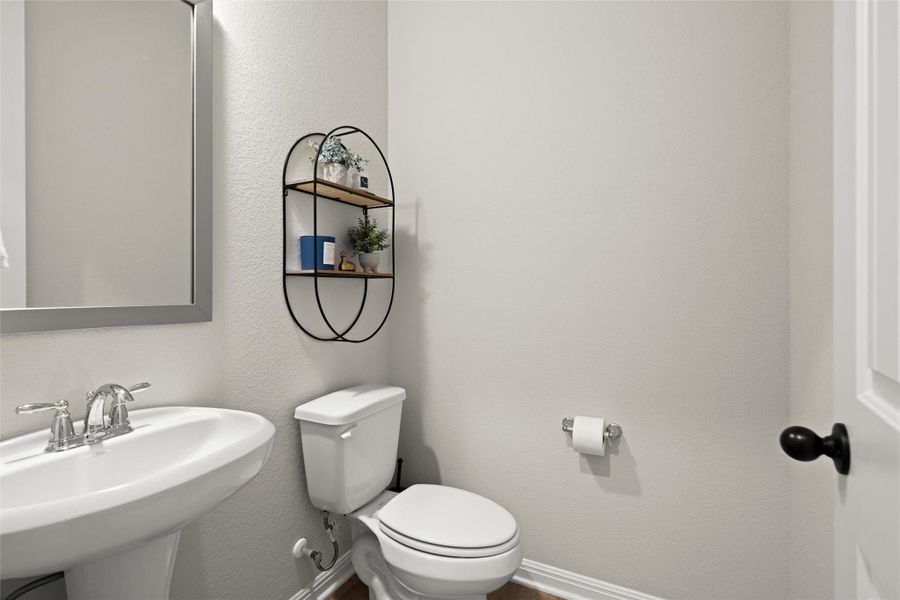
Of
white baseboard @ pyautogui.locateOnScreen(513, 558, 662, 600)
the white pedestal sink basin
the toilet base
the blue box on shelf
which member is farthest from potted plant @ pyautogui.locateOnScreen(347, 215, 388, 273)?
white baseboard @ pyautogui.locateOnScreen(513, 558, 662, 600)

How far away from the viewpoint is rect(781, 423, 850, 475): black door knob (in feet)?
1.80

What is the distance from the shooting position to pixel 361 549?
1570mm

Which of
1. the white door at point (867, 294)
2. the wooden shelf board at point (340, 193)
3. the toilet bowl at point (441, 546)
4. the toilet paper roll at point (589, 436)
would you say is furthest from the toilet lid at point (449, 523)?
the wooden shelf board at point (340, 193)

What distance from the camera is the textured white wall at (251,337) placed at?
3.79ft

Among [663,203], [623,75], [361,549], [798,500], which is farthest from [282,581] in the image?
[623,75]

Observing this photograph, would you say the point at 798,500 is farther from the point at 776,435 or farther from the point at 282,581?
the point at 282,581

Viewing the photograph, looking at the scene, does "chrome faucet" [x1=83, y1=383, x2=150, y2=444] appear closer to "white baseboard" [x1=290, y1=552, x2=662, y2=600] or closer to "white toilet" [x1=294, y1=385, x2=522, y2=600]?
"white toilet" [x1=294, y1=385, x2=522, y2=600]

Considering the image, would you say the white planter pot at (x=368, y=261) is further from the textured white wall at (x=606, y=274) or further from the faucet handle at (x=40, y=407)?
the faucet handle at (x=40, y=407)

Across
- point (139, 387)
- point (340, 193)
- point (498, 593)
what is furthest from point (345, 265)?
point (498, 593)

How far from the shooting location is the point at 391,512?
55.4 inches

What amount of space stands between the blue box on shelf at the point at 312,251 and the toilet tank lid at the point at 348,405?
0.44m

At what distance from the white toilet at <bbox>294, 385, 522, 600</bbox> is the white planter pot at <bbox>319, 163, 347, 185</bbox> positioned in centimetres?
74

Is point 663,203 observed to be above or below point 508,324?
above

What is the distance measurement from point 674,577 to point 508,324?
3.30 feet
